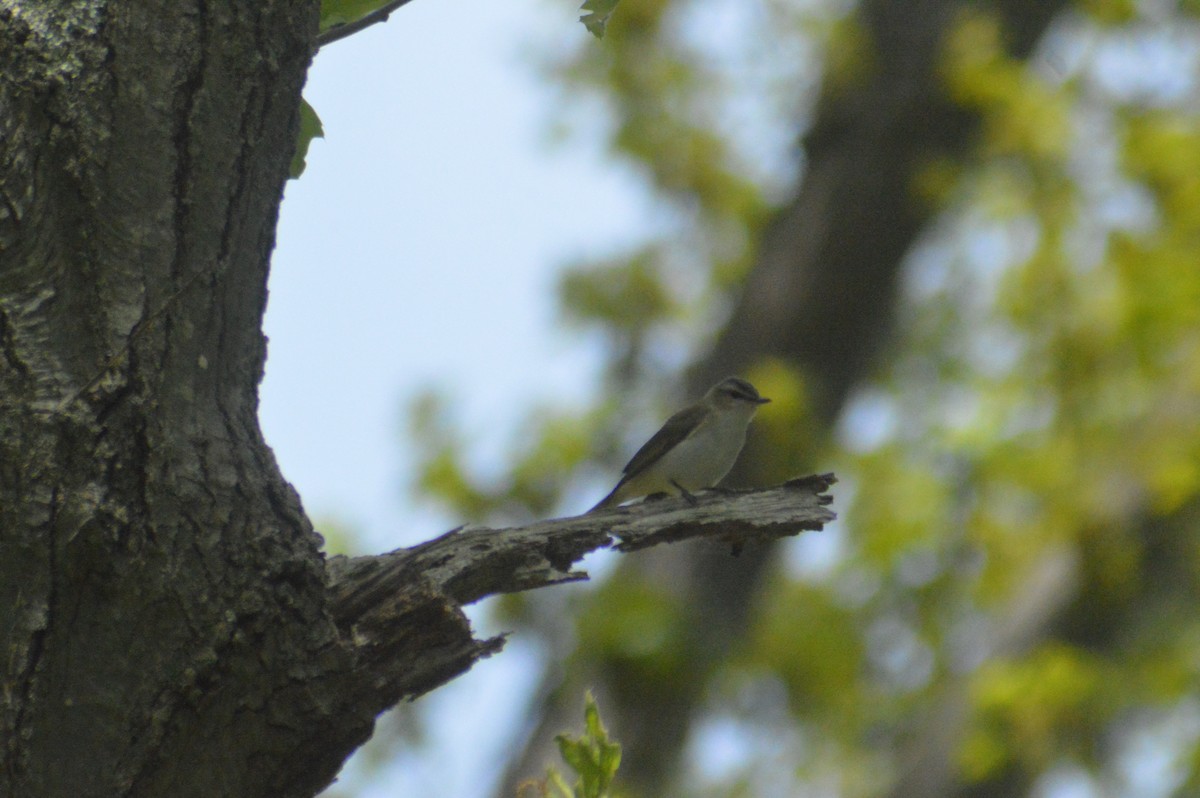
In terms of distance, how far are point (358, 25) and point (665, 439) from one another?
4.58 m

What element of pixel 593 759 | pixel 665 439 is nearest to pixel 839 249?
pixel 665 439

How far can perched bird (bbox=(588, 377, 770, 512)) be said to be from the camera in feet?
23.8

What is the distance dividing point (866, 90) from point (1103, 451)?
346 centimetres

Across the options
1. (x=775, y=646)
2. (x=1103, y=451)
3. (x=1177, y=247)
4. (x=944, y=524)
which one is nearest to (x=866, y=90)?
(x=1177, y=247)

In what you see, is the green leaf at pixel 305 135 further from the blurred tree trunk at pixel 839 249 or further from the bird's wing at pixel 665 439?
the blurred tree trunk at pixel 839 249

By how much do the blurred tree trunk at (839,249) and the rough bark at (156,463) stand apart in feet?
22.6

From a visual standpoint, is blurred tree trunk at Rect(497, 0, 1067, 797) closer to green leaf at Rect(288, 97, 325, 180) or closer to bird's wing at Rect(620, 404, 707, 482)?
bird's wing at Rect(620, 404, 707, 482)

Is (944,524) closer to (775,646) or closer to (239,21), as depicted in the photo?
(775,646)

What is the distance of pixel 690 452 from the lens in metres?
7.24

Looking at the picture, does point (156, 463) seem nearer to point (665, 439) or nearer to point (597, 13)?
point (597, 13)

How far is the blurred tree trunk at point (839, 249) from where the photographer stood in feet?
31.9

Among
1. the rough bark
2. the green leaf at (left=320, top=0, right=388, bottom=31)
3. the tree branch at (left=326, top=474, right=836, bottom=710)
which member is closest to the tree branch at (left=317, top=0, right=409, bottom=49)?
the green leaf at (left=320, top=0, right=388, bottom=31)

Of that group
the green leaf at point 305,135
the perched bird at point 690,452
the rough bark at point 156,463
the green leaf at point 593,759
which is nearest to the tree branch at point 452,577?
the rough bark at point 156,463

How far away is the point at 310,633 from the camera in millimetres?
2617
